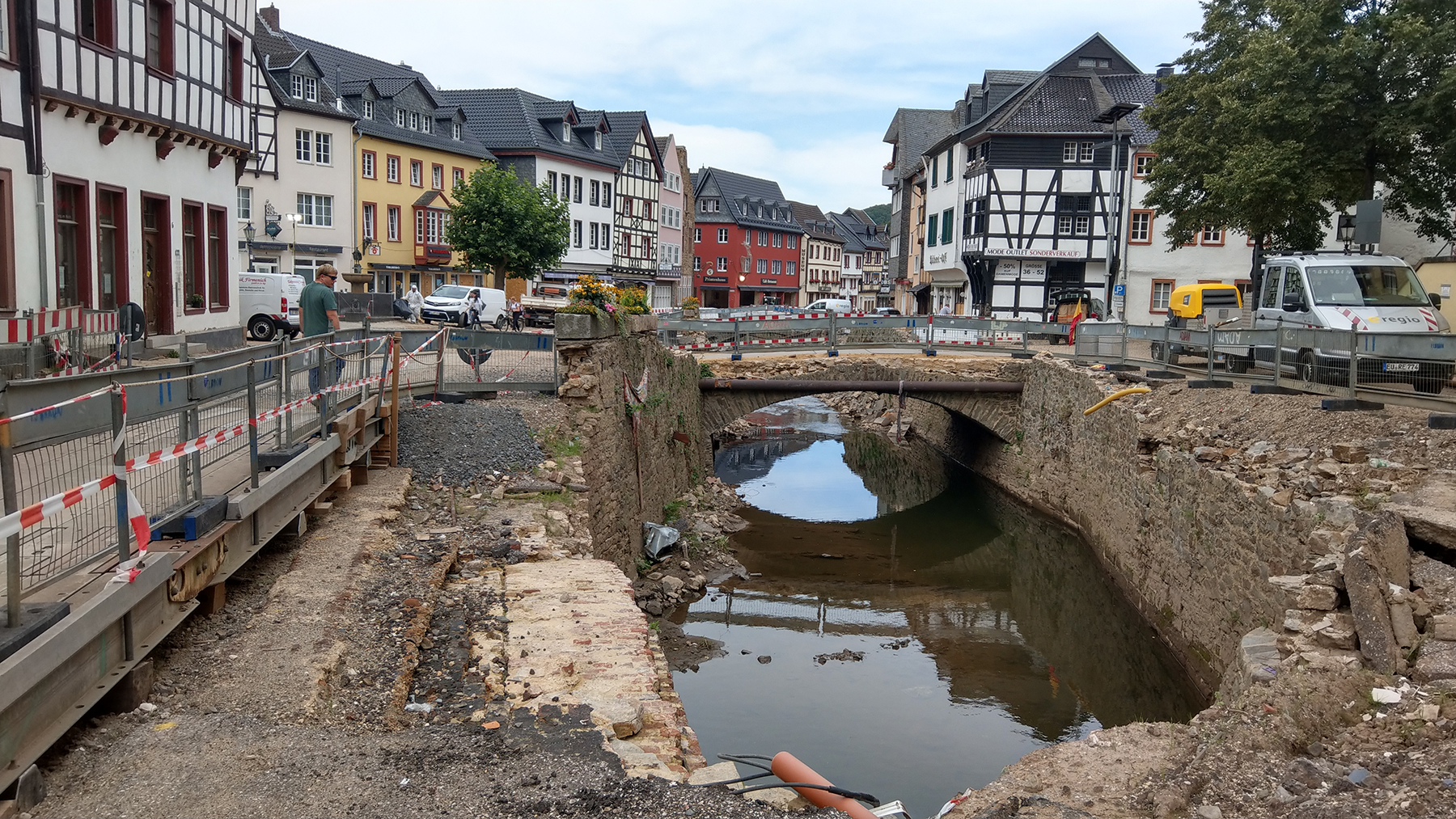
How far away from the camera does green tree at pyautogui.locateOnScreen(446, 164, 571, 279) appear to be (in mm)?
37875

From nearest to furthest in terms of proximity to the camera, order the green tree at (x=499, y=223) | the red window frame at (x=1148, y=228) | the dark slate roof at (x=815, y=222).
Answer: the red window frame at (x=1148, y=228) → the green tree at (x=499, y=223) → the dark slate roof at (x=815, y=222)

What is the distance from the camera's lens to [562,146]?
50438mm

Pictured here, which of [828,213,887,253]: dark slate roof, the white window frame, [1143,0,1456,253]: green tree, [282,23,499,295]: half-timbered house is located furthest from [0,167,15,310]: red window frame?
[828,213,887,253]: dark slate roof

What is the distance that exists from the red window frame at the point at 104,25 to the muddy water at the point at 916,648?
12556mm

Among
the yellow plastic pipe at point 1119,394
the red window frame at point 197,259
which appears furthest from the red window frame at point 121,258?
the yellow plastic pipe at point 1119,394

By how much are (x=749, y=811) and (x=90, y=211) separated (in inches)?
660

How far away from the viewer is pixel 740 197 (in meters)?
75.6

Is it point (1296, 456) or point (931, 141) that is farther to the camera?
point (931, 141)

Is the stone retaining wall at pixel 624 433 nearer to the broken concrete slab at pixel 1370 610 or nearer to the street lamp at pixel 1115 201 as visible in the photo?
the broken concrete slab at pixel 1370 610

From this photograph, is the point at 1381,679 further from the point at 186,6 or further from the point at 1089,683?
the point at 186,6

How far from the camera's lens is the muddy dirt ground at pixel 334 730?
14.8 ft

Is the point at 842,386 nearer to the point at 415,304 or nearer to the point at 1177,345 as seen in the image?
the point at 1177,345

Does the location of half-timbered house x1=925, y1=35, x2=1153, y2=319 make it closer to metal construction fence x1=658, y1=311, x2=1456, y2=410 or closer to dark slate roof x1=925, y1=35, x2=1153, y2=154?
dark slate roof x1=925, y1=35, x2=1153, y2=154

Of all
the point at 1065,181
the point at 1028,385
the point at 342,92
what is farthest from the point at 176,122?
the point at 1065,181
